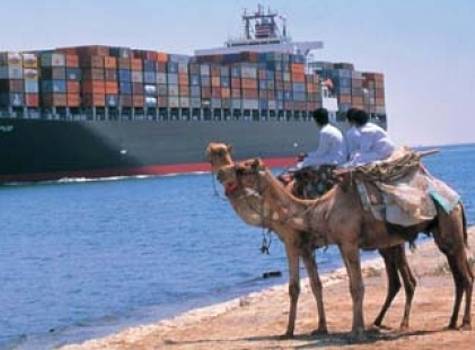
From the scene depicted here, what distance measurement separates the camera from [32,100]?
267ft

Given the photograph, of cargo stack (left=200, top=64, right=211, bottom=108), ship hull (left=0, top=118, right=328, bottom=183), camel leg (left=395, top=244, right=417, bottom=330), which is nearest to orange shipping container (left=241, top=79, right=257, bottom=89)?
ship hull (left=0, top=118, right=328, bottom=183)

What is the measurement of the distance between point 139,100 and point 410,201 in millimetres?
82063

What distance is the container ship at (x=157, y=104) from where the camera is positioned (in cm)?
7950

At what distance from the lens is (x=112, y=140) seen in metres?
83.4

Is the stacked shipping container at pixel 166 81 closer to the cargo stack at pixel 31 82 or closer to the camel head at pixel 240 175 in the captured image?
the cargo stack at pixel 31 82

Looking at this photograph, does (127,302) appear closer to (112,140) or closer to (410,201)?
(410,201)

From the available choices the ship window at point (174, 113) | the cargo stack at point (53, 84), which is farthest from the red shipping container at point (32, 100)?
the ship window at point (174, 113)

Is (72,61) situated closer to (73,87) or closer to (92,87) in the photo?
(73,87)

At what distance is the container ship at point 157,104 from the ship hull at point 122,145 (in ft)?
A: 0.30

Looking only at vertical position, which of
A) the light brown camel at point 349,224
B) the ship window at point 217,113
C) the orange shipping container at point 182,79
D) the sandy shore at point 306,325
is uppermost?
the orange shipping container at point 182,79

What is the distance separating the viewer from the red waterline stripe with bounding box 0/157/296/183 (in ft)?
261

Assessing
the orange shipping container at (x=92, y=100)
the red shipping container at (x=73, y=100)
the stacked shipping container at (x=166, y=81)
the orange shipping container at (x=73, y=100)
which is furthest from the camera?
the orange shipping container at (x=92, y=100)

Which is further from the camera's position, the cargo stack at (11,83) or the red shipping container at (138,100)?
the red shipping container at (138,100)

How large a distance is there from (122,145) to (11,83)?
999 cm
